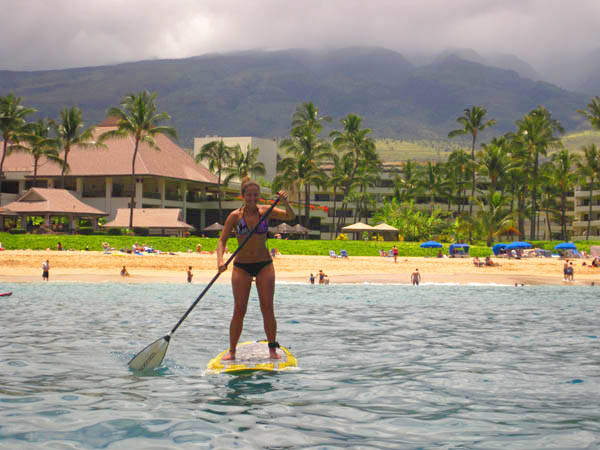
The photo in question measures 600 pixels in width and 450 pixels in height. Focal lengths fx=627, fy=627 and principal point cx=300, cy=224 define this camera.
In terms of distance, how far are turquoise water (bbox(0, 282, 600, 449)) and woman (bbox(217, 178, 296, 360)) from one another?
2.23 feet

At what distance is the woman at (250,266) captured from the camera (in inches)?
287

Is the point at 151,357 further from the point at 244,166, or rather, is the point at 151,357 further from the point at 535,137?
the point at 535,137

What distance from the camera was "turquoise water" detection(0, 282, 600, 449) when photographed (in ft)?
15.1

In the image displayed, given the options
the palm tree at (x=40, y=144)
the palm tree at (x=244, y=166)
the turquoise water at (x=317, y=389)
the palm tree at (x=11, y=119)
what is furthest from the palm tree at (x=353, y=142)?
the turquoise water at (x=317, y=389)

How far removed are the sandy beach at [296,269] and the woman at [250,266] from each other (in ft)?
78.3

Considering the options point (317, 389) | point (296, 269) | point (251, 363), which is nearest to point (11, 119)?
point (296, 269)

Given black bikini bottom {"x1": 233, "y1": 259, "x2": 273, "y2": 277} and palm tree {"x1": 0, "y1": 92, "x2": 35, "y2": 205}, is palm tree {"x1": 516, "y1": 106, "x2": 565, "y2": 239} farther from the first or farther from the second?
black bikini bottom {"x1": 233, "y1": 259, "x2": 273, "y2": 277}

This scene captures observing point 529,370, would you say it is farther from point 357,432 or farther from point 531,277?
point 531,277

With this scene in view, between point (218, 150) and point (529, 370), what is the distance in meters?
60.1

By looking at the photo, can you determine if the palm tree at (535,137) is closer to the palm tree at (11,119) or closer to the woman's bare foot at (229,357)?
the palm tree at (11,119)

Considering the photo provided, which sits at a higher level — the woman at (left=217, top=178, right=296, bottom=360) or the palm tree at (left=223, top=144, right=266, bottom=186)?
the palm tree at (left=223, top=144, right=266, bottom=186)

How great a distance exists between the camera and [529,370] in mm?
7418

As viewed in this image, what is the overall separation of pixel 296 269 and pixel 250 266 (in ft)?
101

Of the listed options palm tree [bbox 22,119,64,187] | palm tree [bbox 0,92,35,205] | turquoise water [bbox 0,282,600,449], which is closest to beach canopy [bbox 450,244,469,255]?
turquoise water [bbox 0,282,600,449]
